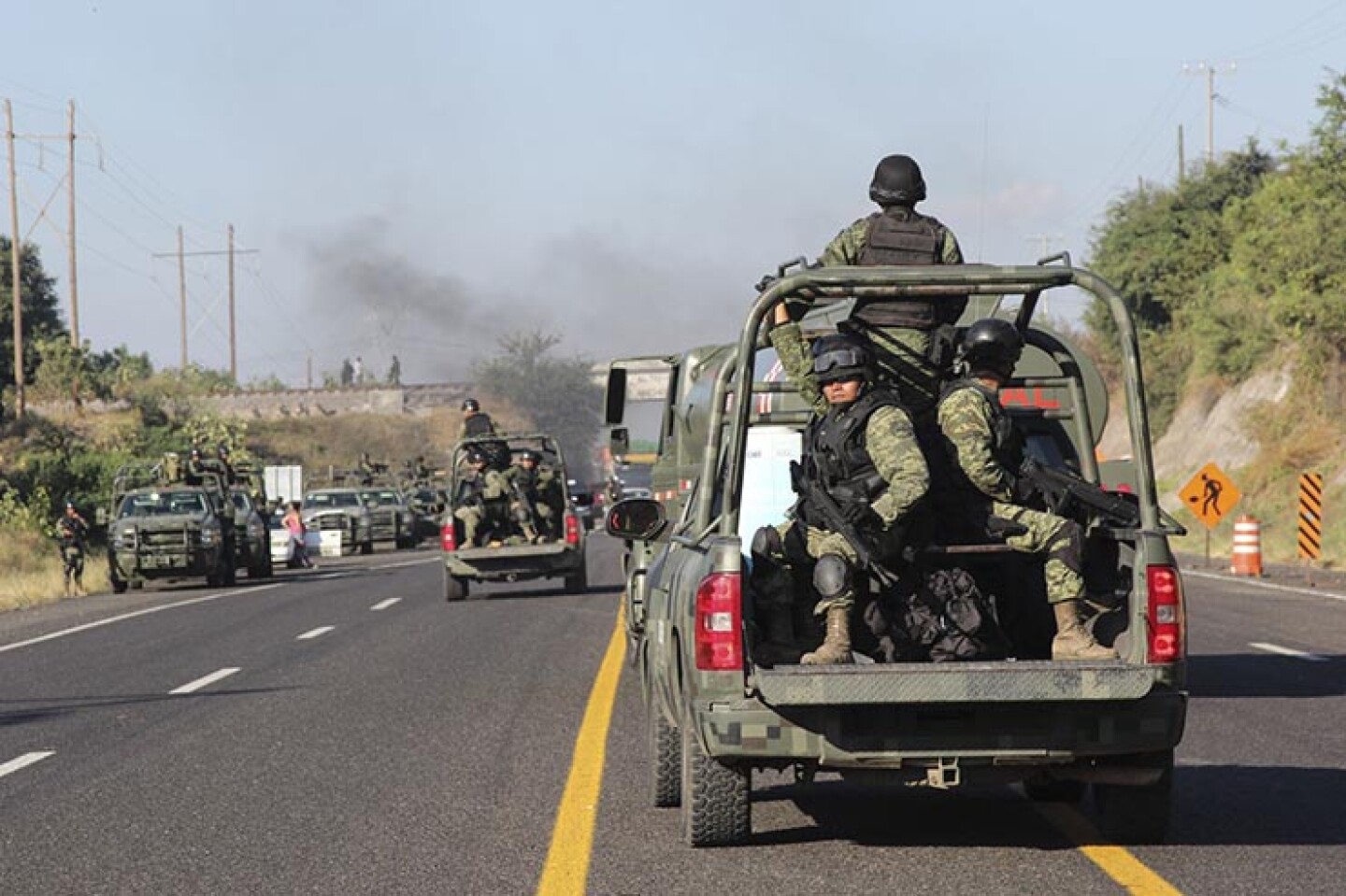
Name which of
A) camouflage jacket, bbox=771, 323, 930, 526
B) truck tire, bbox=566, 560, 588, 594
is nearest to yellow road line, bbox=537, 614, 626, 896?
camouflage jacket, bbox=771, 323, 930, 526

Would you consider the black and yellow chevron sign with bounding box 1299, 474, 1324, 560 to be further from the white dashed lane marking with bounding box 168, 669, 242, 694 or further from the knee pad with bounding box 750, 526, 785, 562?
the knee pad with bounding box 750, 526, 785, 562

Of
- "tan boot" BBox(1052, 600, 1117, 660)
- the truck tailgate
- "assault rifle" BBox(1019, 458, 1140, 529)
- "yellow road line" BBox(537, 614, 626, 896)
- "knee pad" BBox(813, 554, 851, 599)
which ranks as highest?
"assault rifle" BBox(1019, 458, 1140, 529)

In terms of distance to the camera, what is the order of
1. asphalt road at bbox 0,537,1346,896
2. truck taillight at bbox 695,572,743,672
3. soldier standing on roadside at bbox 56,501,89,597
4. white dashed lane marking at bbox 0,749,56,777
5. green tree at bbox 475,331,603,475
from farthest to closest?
green tree at bbox 475,331,603,475 → soldier standing on roadside at bbox 56,501,89,597 → white dashed lane marking at bbox 0,749,56,777 → asphalt road at bbox 0,537,1346,896 → truck taillight at bbox 695,572,743,672

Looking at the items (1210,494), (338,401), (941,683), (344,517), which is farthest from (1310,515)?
(338,401)

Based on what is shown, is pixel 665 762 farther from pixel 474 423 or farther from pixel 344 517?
pixel 344 517

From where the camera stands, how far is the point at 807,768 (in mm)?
7992

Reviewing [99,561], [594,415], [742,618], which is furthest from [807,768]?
[594,415]

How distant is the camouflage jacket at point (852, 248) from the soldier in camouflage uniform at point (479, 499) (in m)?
18.6

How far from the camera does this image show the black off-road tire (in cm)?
967

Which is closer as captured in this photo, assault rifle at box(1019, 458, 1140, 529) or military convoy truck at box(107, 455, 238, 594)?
assault rifle at box(1019, 458, 1140, 529)

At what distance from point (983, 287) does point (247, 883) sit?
11.5 ft

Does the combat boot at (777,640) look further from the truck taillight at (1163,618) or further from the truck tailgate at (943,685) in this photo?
the truck taillight at (1163,618)

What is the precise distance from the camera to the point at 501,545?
27.6 meters

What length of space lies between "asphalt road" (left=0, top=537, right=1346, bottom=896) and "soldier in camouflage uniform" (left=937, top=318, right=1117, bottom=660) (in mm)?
916
